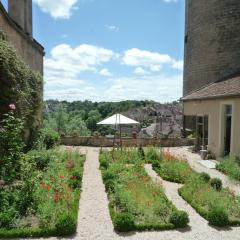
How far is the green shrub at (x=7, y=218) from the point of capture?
691cm

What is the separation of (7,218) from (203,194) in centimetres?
541

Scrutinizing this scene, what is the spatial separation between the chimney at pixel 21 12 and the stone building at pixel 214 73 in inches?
414

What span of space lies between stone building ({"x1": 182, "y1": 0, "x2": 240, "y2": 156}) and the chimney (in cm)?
1053

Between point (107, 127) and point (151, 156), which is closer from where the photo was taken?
point (151, 156)

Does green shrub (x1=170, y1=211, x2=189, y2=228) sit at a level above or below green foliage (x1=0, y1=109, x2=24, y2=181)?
below

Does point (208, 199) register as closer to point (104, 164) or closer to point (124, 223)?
point (124, 223)

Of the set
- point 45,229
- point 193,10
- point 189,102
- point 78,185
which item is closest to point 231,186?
point 78,185

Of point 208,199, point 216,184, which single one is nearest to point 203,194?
point 208,199

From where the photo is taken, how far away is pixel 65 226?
22.3 feet

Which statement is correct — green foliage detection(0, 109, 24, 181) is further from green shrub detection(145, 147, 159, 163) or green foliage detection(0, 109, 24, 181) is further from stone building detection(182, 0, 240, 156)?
stone building detection(182, 0, 240, 156)

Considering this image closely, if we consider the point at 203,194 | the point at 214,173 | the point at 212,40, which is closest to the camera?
the point at 203,194

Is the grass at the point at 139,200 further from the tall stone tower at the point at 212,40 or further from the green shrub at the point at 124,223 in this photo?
the tall stone tower at the point at 212,40

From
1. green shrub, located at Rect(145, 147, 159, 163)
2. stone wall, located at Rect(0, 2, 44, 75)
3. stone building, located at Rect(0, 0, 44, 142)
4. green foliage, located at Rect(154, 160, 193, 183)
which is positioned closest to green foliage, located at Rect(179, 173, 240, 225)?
green foliage, located at Rect(154, 160, 193, 183)

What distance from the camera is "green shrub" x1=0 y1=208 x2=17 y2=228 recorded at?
272 inches
